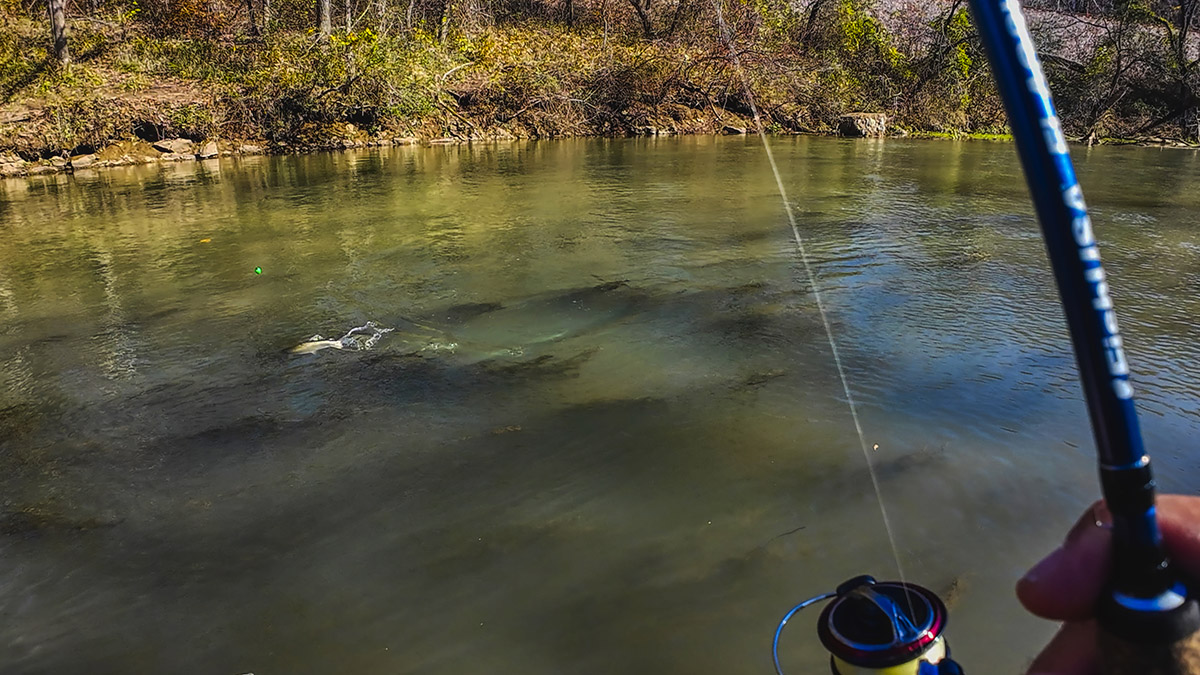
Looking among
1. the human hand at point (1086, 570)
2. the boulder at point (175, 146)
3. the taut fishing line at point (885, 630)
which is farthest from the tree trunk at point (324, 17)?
the human hand at point (1086, 570)

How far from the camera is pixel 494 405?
441cm

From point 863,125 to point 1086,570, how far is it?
79.7ft

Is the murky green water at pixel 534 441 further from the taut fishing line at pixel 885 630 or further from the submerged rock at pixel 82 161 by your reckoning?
the submerged rock at pixel 82 161

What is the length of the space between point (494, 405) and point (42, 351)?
345 centimetres

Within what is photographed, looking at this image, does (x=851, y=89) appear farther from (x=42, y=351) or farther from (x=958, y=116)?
(x=42, y=351)

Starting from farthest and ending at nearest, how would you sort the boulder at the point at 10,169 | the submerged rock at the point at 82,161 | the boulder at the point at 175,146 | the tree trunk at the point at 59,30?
the tree trunk at the point at 59,30
the boulder at the point at 175,146
the submerged rock at the point at 82,161
the boulder at the point at 10,169

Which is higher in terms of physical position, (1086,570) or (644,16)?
(644,16)

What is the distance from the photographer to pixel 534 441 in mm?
3992

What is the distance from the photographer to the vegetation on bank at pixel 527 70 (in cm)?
1895

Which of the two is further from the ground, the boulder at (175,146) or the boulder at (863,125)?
the boulder at (863,125)

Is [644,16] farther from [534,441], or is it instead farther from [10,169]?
[534,441]

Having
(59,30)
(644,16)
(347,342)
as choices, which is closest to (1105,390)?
(347,342)

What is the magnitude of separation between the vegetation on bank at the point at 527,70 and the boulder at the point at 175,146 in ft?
1.15

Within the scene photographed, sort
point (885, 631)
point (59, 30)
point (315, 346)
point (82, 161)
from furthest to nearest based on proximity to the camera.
Answer: point (59, 30) < point (82, 161) < point (315, 346) < point (885, 631)
